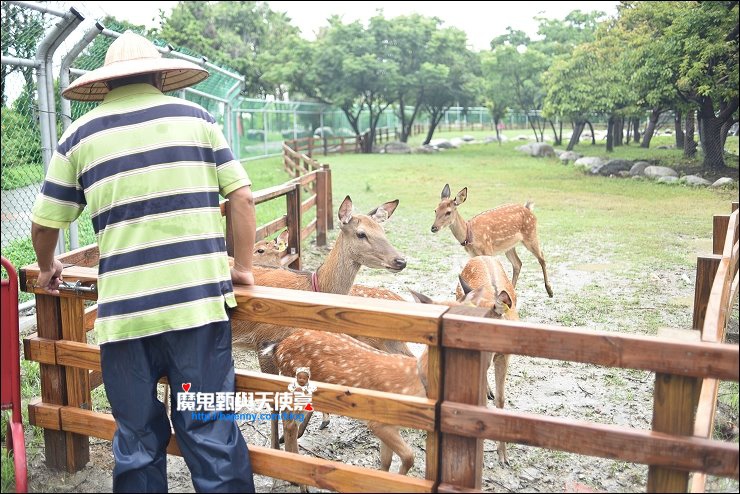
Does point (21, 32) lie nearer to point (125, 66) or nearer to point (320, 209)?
point (125, 66)

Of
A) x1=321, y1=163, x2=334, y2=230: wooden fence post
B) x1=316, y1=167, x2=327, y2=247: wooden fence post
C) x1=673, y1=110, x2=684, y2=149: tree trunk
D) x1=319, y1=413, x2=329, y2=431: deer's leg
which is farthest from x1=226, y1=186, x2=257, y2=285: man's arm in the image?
x1=673, y1=110, x2=684, y2=149: tree trunk

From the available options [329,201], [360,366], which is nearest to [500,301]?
A: [360,366]

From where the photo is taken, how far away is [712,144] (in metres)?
15.0

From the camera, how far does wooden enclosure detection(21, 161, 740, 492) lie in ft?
7.97

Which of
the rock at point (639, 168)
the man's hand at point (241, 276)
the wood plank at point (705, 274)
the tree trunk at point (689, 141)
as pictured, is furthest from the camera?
the rock at point (639, 168)

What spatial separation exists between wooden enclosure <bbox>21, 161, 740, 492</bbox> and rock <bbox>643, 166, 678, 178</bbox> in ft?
47.7

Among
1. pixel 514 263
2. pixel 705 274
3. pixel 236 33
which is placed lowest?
pixel 514 263

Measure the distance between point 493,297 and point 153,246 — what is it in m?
2.49

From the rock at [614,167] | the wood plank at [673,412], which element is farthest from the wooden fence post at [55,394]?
the rock at [614,167]

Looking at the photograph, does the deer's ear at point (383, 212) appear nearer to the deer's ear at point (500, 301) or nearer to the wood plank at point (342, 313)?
the deer's ear at point (500, 301)

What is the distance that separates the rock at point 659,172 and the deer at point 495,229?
30.4 feet

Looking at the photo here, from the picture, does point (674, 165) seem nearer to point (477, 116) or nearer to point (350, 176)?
point (350, 176)

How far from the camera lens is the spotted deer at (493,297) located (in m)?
3.88

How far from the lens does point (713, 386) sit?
3535 mm
